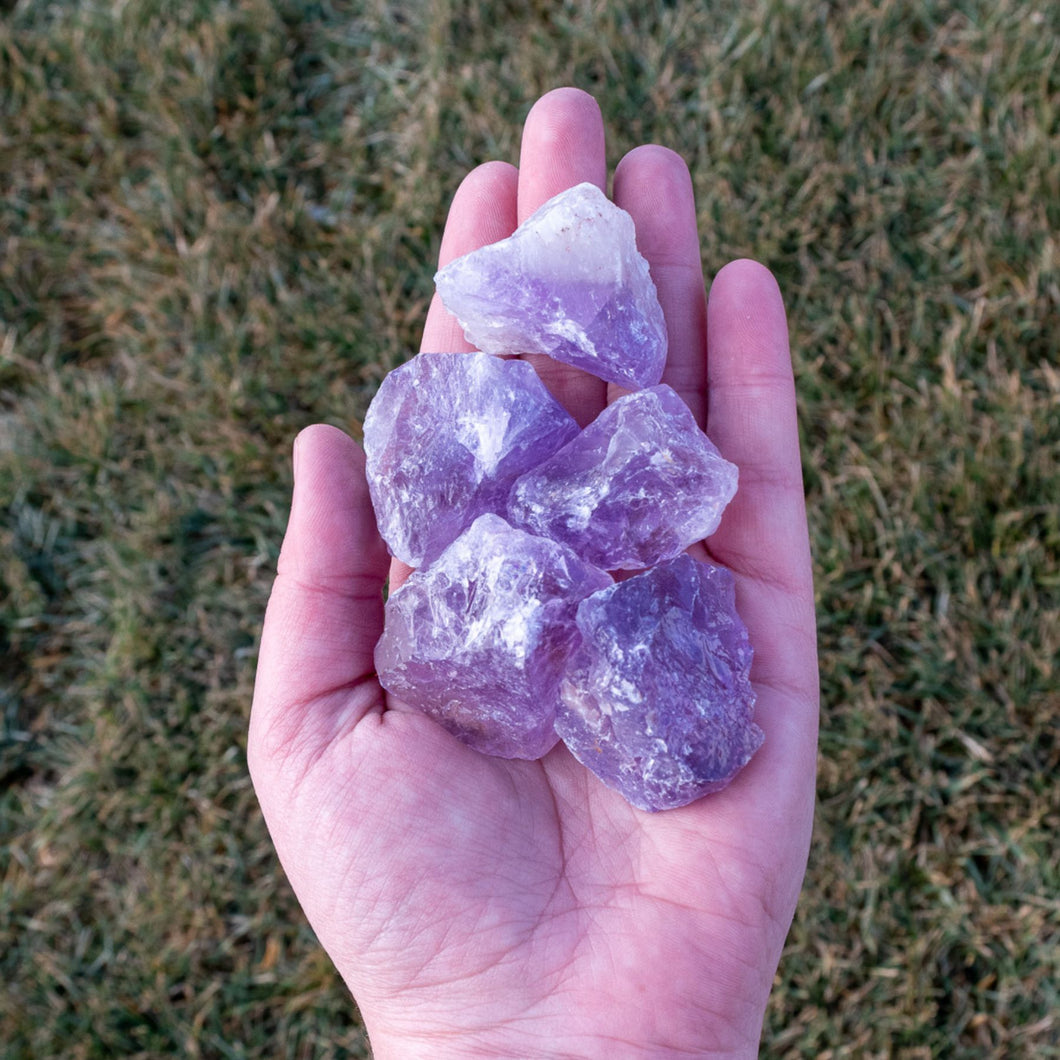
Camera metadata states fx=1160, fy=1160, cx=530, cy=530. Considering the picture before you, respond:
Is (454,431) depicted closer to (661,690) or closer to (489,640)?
(489,640)

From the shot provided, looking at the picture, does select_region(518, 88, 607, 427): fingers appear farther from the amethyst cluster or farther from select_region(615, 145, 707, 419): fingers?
the amethyst cluster

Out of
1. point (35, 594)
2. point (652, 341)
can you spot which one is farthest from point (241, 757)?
point (652, 341)

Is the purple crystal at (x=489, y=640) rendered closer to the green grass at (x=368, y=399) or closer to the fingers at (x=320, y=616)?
the fingers at (x=320, y=616)

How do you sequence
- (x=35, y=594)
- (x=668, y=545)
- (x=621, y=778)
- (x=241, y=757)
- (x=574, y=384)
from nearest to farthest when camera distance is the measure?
(x=621, y=778) → (x=668, y=545) → (x=574, y=384) → (x=241, y=757) → (x=35, y=594)

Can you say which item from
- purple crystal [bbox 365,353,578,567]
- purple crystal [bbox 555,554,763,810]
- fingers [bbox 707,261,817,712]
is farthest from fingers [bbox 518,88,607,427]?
purple crystal [bbox 555,554,763,810]

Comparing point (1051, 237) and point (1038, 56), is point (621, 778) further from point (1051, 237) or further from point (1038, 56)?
point (1038, 56)

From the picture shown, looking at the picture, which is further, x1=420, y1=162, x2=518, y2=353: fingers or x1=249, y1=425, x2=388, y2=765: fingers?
x1=420, y1=162, x2=518, y2=353: fingers

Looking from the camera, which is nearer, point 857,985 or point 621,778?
point 621,778
